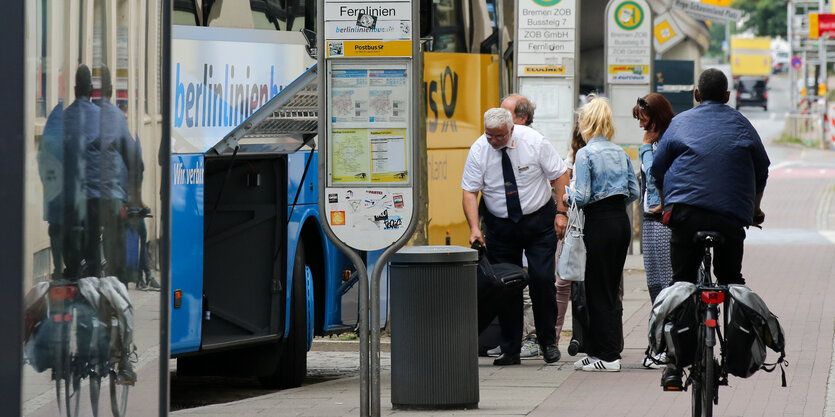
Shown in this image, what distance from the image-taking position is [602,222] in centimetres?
923

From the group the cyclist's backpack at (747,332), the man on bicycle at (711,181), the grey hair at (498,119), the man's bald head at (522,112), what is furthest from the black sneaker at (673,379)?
the man's bald head at (522,112)

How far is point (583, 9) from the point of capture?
98.4 ft

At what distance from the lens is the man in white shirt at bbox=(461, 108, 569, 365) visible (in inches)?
372

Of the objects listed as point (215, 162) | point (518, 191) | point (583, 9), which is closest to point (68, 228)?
point (215, 162)

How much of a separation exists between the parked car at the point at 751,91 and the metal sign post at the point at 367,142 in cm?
6830

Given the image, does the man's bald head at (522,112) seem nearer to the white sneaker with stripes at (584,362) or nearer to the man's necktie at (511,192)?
the man's necktie at (511,192)

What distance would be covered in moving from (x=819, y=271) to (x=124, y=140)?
1243 centimetres

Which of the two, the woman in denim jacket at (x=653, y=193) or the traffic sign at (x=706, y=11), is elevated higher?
the traffic sign at (x=706, y=11)

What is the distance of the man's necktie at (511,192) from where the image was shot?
9.43 m

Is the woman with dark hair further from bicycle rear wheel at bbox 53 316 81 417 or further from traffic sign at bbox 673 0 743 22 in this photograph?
traffic sign at bbox 673 0 743 22

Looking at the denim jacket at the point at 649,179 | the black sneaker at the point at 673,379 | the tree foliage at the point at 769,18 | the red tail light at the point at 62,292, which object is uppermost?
the tree foliage at the point at 769,18

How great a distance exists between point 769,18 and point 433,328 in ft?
278

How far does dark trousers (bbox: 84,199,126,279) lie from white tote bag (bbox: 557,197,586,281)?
5.50m

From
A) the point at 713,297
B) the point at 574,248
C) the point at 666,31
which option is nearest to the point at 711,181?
the point at 713,297
